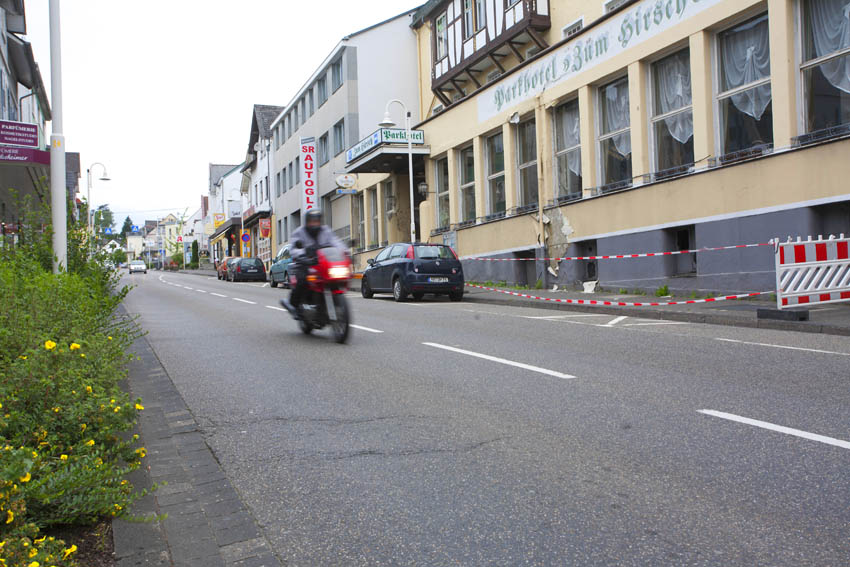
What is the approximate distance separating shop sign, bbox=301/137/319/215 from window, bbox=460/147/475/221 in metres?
18.5

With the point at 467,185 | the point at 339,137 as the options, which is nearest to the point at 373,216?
the point at 339,137

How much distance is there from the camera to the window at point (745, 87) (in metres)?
15.7

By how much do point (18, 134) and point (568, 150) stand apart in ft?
47.2

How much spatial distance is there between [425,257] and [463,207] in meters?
9.31

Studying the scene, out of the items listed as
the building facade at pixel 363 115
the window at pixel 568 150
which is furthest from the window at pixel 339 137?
the window at pixel 568 150

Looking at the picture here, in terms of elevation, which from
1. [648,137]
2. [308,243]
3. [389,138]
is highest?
[389,138]

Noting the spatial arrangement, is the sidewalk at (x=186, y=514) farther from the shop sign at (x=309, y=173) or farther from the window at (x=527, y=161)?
the shop sign at (x=309, y=173)

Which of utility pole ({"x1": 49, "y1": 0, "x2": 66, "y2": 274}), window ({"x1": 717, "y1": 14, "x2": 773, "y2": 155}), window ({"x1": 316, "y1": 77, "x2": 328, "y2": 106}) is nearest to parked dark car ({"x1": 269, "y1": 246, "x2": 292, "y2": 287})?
window ({"x1": 316, "y1": 77, "x2": 328, "y2": 106})

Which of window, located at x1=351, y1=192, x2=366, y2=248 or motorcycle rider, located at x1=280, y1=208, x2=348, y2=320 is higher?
window, located at x1=351, y1=192, x2=366, y2=248

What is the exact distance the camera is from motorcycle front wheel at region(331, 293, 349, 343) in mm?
10367

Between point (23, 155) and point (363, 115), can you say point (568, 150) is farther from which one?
point (363, 115)

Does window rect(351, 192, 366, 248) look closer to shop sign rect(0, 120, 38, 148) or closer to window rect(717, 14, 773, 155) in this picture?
shop sign rect(0, 120, 38, 148)

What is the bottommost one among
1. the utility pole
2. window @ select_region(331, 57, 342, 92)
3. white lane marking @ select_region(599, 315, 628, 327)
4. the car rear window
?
white lane marking @ select_region(599, 315, 628, 327)

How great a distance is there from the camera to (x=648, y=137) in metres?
19.0
